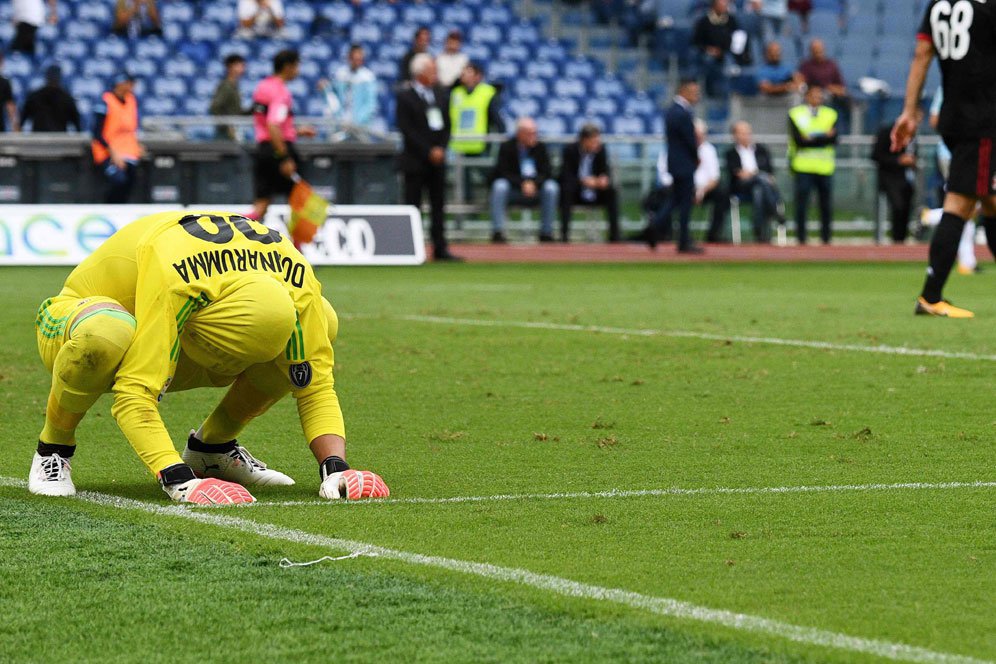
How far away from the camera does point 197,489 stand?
16.8 ft

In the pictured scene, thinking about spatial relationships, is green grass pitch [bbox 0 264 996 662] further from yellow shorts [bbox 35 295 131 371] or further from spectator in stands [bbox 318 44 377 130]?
spectator in stands [bbox 318 44 377 130]

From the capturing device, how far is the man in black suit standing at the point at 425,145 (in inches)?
814

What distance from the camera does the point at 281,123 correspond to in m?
17.6

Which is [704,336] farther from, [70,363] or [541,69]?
[541,69]

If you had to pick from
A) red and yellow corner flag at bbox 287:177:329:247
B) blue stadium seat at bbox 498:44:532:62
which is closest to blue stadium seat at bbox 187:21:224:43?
blue stadium seat at bbox 498:44:532:62

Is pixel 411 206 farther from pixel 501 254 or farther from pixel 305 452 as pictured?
pixel 305 452

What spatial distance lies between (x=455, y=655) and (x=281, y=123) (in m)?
14.5

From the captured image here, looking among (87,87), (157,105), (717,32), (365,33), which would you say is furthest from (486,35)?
(87,87)

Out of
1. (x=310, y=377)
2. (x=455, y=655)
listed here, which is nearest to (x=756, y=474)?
(x=310, y=377)

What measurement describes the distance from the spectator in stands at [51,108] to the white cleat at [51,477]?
18147 mm

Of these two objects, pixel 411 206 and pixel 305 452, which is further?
pixel 411 206

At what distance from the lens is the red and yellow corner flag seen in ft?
38.4

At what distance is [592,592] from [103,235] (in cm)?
1576

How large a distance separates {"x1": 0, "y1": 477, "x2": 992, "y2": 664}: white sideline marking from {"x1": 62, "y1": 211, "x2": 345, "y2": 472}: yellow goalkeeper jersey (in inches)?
13.0
